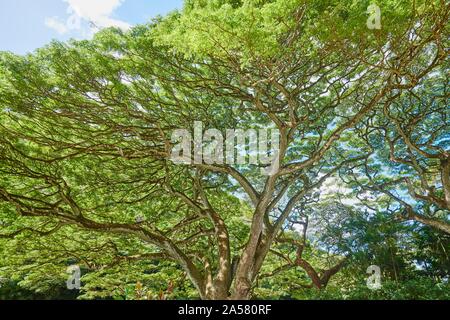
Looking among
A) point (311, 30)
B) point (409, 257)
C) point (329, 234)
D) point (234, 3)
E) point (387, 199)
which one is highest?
point (234, 3)

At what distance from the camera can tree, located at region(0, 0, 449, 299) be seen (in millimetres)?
4305

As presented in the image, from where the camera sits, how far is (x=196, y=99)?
22.5 ft

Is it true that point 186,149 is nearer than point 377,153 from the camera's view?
Yes

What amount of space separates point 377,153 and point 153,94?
20.7ft

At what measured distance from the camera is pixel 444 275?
30.8 ft

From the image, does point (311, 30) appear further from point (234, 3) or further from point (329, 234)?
point (329, 234)

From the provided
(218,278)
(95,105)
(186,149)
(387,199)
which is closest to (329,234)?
(387,199)

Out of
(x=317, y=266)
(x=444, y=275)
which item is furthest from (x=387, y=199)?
(x=317, y=266)

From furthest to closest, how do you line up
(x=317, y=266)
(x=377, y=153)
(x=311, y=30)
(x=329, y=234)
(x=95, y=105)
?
(x=317, y=266)
(x=329, y=234)
(x=377, y=153)
(x=95, y=105)
(x=311, y=30)

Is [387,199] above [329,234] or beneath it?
above

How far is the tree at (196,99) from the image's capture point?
4305 mm
